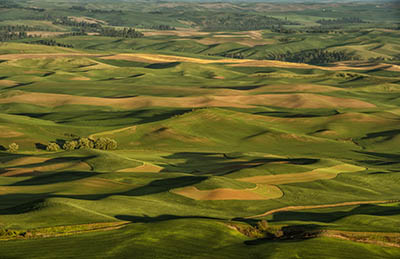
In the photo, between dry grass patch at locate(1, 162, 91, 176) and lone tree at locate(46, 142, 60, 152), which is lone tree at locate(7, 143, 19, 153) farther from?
dry grass patch at locate(1, 162, 91, 176)

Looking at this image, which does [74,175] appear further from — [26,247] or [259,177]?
[26,247]

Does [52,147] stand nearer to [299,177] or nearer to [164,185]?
[164,185]

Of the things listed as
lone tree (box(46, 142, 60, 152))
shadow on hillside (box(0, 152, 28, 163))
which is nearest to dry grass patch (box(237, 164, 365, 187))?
shadow on hillside (box(0, 152, 28, 163))

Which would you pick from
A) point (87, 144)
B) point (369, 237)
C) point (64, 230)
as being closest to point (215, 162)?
point (87, 144)

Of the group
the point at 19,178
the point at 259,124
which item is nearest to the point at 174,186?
the point at 19,178

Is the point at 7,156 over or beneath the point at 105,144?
over

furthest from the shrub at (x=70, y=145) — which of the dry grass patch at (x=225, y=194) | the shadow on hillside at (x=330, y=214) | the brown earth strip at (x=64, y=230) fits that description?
the brown earth strip at (x=64, y=230)

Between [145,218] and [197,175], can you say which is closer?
[145,218]
